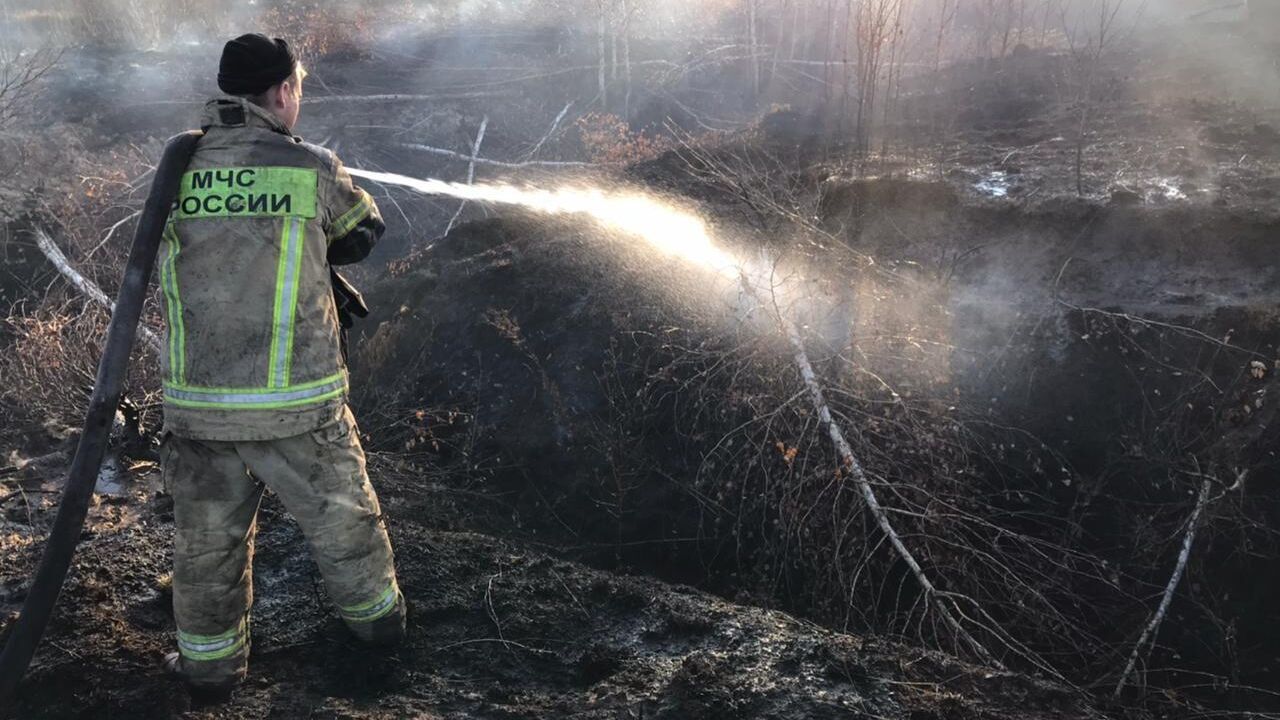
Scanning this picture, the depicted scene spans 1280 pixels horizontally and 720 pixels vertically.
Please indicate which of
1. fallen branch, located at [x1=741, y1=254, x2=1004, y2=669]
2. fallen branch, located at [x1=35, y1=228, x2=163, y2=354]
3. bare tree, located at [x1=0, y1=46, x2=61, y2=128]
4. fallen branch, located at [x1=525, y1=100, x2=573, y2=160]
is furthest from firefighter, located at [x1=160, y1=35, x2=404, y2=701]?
bare tree, located at [x1=0, y1=46, x2=61, y2=128]

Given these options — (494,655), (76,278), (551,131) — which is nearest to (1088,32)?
(551,131)

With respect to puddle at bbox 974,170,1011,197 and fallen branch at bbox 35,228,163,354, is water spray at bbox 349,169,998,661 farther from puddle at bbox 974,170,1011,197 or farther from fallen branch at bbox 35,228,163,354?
fallen branch at bbox 35,228,163,354

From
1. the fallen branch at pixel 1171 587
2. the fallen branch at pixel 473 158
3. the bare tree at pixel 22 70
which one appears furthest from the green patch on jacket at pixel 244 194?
the bare tree at pixel 22 70

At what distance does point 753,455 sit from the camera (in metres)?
4.41

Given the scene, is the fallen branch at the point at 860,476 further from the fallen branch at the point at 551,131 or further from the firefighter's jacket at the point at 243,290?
the fallen branch at the point at 551,131

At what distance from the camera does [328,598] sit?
3.26 meters

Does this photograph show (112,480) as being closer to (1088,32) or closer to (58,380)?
(58,380)

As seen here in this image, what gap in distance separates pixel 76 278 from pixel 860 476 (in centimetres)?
696

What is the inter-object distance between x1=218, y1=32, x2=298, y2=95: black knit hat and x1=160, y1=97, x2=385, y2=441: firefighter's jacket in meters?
0.06

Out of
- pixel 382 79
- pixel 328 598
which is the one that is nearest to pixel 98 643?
pixel 328 598

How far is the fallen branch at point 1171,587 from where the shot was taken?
10.9 feet

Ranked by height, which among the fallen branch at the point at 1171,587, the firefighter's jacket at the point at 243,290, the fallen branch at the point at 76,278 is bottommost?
the fallen branch at the point at 1171,587

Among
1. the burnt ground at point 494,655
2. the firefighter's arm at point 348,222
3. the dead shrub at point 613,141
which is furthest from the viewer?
the dead shrub at point 613,141

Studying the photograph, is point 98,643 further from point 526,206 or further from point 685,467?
point 526,206
